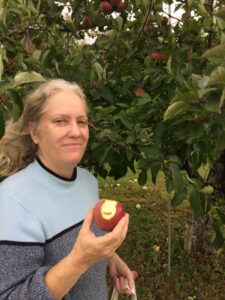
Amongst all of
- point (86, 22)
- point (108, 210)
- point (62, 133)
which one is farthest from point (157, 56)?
point (108, 210)

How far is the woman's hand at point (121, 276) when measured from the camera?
172 centimetres

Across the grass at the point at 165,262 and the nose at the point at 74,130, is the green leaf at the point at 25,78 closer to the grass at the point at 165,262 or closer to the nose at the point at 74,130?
the nose at the point at 74,130

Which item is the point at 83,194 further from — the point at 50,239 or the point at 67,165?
the point at 50,239

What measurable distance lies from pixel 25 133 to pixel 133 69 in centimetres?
95

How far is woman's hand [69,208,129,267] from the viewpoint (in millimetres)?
1049

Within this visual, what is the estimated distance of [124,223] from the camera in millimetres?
1124

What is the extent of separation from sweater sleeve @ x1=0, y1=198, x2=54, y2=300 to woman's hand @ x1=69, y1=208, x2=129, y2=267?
0.14 m

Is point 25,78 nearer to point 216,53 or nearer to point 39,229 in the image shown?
point 39,229

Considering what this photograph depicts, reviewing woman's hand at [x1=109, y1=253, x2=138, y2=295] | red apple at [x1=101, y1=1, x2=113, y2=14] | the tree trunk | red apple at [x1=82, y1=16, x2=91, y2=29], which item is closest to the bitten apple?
woman's hand at [x1=109, y1=253, x2=138, y2=295]

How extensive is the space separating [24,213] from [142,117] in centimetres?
97

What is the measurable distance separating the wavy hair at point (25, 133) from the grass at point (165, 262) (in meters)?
1.91

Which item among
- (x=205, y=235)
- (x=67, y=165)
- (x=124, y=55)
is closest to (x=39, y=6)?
(x=124, y=55)

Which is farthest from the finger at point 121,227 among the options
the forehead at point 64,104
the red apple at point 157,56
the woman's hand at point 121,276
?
the red apple at point 157,56

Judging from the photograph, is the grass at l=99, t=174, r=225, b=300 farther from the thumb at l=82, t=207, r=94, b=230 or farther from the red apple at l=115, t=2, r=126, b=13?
the thumb at l=82, t=207, r=94, b=230
